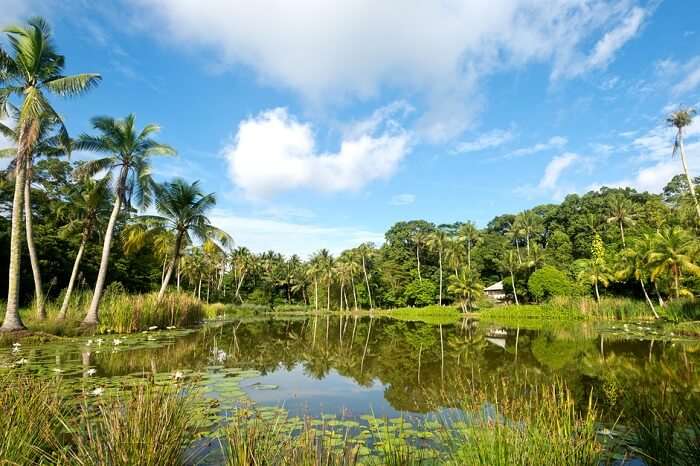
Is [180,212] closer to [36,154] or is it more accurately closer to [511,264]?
[36,154]

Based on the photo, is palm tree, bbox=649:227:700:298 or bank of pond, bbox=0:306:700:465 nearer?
bank of pond, bbox=0:306:700:465

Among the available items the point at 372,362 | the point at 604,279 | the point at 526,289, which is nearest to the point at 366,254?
the point at 526,289

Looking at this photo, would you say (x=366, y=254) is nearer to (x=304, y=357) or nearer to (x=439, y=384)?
(x=304, y=357)

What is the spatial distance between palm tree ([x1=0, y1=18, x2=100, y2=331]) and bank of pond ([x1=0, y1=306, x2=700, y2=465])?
2.96 meters

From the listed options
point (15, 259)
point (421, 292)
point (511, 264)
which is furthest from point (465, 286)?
point (15, 259)

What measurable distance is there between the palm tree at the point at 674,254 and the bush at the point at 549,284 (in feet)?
52.7

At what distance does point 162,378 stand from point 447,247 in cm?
5209

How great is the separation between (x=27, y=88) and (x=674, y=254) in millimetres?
38518

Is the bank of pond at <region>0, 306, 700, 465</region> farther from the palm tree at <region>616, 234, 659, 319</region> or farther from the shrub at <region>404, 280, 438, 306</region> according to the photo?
the shrub at <region>404, 280, 438, 306</region>

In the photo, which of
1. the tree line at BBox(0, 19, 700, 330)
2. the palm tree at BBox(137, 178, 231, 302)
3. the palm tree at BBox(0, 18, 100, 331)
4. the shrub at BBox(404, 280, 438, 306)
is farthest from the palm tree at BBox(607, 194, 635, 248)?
the palm tree at BBox(0, 18, 100, 331)

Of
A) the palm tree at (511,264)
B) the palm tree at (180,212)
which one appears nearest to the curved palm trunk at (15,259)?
the palm tree at (180,212)

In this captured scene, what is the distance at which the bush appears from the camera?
45.6m

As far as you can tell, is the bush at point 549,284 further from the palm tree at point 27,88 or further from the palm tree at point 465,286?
the palm tree at point 27,88

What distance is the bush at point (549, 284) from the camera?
4562 cm
